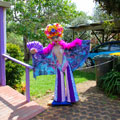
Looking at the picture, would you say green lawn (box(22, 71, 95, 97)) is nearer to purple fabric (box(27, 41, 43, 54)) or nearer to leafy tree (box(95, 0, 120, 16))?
purple fabric (box(27, 41, 43, 54))

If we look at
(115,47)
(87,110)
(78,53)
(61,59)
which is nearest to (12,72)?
(61,59)

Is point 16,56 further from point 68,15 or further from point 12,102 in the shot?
point 68,15

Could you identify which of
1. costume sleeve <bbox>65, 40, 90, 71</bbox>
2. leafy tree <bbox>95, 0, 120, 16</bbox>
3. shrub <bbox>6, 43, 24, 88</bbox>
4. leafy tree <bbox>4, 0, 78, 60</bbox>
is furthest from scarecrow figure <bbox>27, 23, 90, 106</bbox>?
leafy tree <bbox>4, 0, 78, 60</bbox>

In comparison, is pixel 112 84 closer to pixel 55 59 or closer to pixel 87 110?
pixel 87 110

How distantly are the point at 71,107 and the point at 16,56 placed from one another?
257 centimetres

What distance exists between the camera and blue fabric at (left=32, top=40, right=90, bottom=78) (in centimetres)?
331

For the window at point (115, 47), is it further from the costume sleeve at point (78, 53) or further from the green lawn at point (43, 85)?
the costume sleeve at point (78, 53)

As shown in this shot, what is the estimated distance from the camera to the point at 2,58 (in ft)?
13.6

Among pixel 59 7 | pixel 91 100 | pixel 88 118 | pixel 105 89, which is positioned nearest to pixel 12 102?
pixel 88 118

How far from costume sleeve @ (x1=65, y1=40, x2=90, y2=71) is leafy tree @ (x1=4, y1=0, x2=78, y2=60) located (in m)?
5.34

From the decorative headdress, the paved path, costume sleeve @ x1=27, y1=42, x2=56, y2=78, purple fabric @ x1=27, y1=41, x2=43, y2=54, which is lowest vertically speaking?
the paved path

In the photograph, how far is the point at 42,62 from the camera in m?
3.50

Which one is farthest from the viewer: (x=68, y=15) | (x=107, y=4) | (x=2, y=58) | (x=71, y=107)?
(x=68, y=15)

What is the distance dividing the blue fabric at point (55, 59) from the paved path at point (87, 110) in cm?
87
